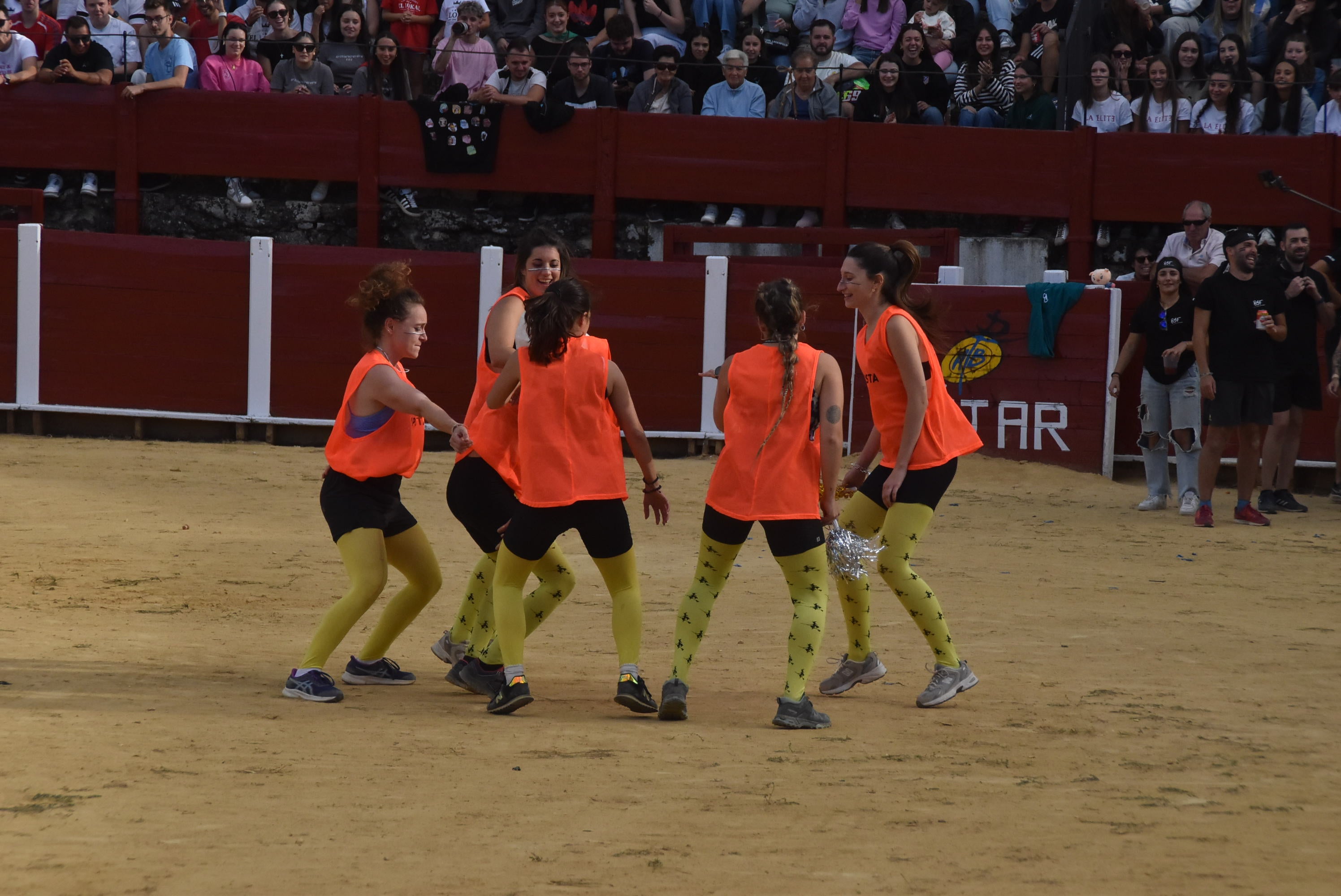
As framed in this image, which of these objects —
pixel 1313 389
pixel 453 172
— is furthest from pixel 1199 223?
pixel 453 172

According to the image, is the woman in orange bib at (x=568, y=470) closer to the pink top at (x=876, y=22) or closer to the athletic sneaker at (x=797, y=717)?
the athletic sneaker at (x=797, y=717)

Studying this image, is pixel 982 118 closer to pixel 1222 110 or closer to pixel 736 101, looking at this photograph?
pixel 1222 110

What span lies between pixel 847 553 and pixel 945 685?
23.9 inches

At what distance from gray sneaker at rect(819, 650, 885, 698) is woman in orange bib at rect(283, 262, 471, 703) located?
1.45 metres

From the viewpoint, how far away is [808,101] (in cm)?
1488

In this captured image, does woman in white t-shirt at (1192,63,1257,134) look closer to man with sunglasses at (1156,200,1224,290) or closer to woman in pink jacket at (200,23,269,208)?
man with sunglasses at (1156,200,1224,290)

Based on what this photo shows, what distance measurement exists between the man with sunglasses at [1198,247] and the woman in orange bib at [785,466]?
26.7 ft

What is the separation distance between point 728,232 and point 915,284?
245 centimetres

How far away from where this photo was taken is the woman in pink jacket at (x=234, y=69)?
15148 mm

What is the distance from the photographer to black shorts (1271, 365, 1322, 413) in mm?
10578

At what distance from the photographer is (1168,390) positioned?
10.4 metres

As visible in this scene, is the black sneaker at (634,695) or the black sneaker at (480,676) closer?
the black sneaker at (634,695)

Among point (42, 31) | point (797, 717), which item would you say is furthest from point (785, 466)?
point (42, 31)

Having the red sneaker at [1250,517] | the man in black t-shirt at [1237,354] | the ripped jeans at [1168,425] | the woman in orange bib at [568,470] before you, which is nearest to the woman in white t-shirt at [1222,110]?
the man in black t-shirt at [1237,354]
